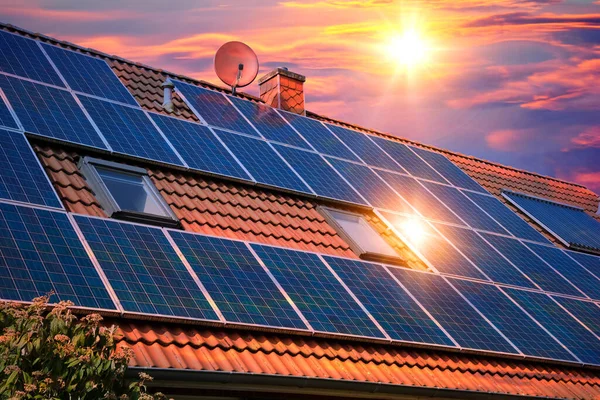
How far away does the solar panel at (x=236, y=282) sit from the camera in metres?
11.3

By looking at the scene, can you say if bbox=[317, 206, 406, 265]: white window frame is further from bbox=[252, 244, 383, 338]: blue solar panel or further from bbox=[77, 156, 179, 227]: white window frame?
bbox=[77, 156, 179, 227]: white window frame

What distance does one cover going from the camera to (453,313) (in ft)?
45.7

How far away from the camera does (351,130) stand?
20797mm

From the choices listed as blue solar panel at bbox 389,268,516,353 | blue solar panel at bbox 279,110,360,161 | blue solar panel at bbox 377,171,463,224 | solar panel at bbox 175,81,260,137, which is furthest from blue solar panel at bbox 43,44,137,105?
blue solar panel at bbox 389,268,516,353

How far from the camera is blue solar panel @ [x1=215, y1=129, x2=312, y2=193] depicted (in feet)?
51.7

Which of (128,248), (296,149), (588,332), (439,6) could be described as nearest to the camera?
(128,248)

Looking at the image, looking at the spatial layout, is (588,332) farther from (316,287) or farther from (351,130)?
(351,130)

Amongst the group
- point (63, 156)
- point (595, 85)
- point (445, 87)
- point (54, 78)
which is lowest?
point (63, 156)

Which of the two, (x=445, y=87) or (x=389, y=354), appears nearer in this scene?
(x=389, y=354)

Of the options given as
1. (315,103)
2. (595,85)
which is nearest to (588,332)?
(315,103)

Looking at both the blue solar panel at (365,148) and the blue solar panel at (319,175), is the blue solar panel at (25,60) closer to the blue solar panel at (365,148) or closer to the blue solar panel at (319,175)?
the blue solar panel at (319,175)

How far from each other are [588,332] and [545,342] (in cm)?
145

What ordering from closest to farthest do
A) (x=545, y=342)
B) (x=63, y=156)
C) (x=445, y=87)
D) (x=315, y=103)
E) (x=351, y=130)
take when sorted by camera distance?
(x=63, y=156) < (x=545, y=342) < (x=351, y=130) < (x=315, y=103) < (x=445, y=87)

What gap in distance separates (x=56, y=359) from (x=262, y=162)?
8.89 meters
